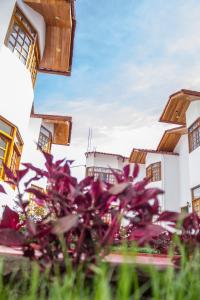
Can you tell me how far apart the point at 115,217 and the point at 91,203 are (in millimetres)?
127

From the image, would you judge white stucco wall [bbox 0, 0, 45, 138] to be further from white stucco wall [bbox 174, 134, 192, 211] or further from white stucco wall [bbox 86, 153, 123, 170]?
white stucco wall [bbox 86, 153, 123, 170]

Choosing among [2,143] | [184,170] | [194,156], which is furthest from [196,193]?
[2,143]

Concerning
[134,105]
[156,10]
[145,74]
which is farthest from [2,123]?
[134,105]

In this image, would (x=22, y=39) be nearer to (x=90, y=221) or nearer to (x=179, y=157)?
(x=90, y=221)

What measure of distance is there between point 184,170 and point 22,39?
1188 centimetres

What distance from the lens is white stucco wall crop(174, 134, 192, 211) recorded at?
53.5 ft

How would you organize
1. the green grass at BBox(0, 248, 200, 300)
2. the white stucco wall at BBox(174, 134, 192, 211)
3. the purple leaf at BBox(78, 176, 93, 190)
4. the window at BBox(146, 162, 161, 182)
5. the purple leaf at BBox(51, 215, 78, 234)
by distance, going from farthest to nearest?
the window at BBox(146, 162, 161, 182), the white stucco wall at BBox(174, 134, 192, 211), the purple leaf at BBox(78, 176, 93, 190), the purple leaf at BBox(51, 215, 78, 234), the green grass at BBox(0, 248, 200, 300)

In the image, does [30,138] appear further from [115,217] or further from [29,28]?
[115,217]

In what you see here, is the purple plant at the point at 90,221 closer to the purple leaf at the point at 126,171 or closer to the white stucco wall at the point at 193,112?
the purple leaf at the point at 126,171

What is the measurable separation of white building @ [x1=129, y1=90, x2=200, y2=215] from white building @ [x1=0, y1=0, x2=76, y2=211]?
19.0 feet

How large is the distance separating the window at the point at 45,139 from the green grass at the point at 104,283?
566 inches

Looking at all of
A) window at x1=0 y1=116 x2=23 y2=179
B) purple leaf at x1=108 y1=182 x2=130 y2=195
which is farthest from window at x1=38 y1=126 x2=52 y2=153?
purple leaf at x1=108 y1=182 x2=130 y2=195

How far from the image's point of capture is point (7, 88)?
7.64 metres

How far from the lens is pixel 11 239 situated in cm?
133
